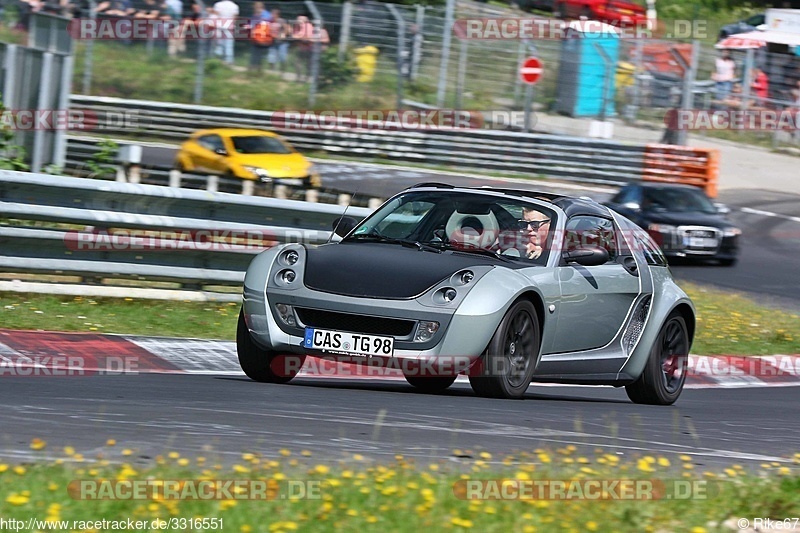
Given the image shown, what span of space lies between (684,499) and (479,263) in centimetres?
328

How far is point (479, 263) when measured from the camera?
8461 millimetres

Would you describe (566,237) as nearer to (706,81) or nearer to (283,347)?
(283,347)

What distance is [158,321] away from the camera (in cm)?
1152

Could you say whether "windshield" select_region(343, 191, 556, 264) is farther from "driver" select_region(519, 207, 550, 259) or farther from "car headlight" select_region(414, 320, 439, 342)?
"car headlight" select_region(414, 320, 439, 342)

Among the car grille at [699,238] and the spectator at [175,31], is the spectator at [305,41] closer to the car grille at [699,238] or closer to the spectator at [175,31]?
the spectator at [175,31]

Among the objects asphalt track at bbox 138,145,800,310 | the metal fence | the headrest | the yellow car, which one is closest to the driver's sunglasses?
the headrest

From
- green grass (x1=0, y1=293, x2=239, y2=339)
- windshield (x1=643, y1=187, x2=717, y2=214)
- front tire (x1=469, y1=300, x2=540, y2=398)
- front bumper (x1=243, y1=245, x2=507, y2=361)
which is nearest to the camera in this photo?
front bumper (x1=243, y1=245, x2=507, y2=361)

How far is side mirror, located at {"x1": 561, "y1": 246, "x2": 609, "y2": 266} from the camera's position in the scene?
893cm

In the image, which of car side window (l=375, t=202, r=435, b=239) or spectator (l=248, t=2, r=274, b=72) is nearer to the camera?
car side window (l=375, t=202, r=435, b=239)

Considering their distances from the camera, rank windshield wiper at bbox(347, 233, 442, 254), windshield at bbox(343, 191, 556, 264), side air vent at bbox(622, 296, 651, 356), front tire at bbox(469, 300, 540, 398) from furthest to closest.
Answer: side air vent at bbox(622, 296, 651, 356) → windshield at bbox(343, 191, 556, 264) → windshield wiper at bbox(347, 233, 442, 254) → front tire at bbox(469, 300, 540, 398)

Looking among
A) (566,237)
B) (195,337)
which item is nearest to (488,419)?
(566,237)

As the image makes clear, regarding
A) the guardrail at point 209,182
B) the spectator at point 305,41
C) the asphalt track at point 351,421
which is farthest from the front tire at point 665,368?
the spectator at point 305,41

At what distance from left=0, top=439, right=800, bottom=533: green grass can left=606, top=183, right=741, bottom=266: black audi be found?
50.2 feet

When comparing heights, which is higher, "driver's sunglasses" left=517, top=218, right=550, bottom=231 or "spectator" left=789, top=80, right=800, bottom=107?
"spectator" left=789, top=80, right=800, bottom=107
